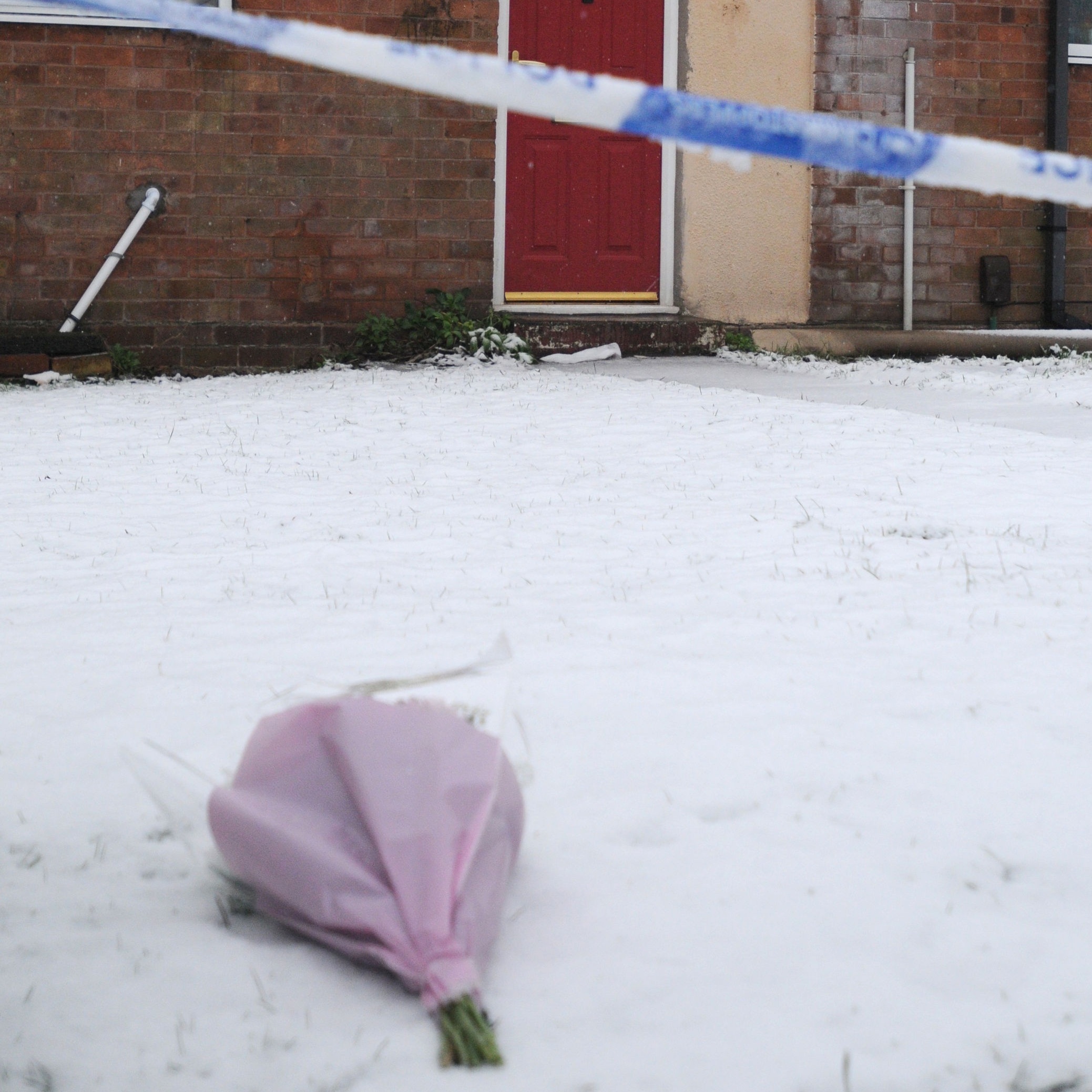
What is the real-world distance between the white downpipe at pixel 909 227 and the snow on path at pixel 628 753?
4.13 metres

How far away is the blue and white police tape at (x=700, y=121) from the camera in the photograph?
111cm

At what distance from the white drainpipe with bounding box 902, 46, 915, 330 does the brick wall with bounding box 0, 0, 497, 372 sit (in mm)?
2635

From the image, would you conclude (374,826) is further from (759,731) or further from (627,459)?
(627,459)

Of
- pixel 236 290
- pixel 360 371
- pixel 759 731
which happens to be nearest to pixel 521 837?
pixel 759 731

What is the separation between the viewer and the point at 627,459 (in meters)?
4.52

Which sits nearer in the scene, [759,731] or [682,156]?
[759,731]

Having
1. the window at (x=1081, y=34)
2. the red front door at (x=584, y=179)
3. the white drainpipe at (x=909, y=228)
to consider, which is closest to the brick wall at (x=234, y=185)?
the red front door at (x=584, y=179)

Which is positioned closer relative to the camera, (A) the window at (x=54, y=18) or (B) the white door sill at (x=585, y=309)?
(A) the window at (x=54, y=18)

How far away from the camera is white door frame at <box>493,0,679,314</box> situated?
7.75 meters

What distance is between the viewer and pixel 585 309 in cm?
805

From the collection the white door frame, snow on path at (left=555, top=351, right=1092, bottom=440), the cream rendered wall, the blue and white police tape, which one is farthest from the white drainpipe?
the blue and white police tape

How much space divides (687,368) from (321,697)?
6.02m

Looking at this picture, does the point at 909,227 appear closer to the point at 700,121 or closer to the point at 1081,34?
the point at 1081,34

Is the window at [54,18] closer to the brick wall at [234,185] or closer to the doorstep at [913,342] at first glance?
the brick wall at [234,185]
